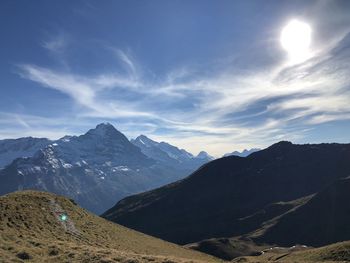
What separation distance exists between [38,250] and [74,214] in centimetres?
3219

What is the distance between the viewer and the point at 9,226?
4934cm

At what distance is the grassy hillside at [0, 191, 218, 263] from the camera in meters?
33.9

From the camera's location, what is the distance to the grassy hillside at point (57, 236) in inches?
1334

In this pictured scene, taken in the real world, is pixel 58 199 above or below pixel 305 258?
above

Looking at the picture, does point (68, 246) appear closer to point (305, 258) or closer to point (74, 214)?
point (305, 258)

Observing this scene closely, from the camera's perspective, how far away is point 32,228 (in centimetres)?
5134

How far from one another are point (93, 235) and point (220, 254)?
15188cm

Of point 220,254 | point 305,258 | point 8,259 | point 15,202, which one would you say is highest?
point 15,202

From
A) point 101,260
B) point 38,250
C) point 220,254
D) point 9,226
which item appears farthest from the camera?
point 220,254

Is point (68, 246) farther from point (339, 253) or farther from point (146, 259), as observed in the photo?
point (339, 253)

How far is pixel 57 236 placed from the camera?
5019 cm

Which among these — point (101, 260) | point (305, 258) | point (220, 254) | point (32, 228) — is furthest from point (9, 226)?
point (220, 254)

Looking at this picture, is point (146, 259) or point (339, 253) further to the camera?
point (339, 253)

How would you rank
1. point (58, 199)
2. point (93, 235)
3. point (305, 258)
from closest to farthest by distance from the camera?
1. point (305, 258)
2. point (93, 235)
3. point (58, 199)
